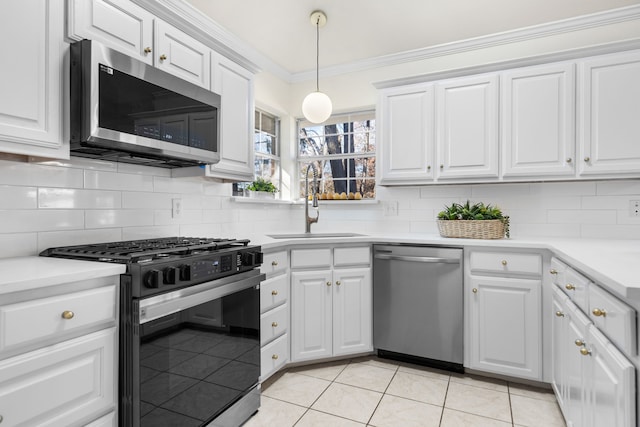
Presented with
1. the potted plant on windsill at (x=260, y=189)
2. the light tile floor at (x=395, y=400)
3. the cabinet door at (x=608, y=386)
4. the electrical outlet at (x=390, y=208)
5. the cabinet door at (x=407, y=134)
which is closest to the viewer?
the cabinet door at (x=608, y=386)

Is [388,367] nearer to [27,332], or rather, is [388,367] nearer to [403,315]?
[403,315]

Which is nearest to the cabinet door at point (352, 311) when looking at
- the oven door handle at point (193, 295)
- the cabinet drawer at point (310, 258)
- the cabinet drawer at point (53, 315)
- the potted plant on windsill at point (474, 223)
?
the cabinet drawer at point (310, 258)

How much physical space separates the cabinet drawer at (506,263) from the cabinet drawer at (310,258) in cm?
98

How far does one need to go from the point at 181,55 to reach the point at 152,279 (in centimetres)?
133

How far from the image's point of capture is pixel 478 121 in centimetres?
276

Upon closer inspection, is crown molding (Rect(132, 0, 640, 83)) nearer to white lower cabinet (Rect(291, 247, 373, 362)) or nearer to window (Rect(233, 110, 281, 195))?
window (Rect(233, 110, 281, 195))

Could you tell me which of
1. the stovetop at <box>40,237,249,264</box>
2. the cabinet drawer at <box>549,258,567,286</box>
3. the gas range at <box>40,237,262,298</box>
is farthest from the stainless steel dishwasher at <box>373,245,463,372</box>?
the stovetop at <box>40,237,249,264</box>

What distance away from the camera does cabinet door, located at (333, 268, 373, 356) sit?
266 centimetres

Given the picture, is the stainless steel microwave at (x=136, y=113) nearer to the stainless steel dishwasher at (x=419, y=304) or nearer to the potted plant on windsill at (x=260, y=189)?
the potted plant on windsill at (x=260, y=189)

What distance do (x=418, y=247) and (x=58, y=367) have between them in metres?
2.10

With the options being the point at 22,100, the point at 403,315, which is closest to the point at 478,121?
the point at 403,315

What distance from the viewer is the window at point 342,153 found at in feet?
12.1

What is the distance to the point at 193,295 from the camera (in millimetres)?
1615

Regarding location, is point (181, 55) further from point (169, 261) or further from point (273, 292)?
point (273, 292)
